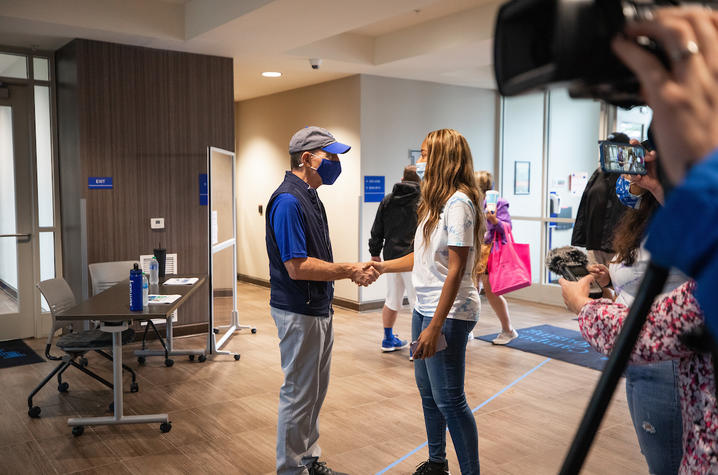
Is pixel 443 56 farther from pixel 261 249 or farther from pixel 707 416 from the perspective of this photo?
pixel 707 416

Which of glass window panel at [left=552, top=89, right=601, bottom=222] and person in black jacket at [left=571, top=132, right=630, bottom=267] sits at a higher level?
glass window panel at [left=552, top=89, right=601, bottom=222]

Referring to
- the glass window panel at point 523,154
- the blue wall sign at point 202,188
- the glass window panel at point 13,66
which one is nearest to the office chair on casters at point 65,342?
the blue wall sign at point 202,188

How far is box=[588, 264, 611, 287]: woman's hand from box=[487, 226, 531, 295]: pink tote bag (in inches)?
148

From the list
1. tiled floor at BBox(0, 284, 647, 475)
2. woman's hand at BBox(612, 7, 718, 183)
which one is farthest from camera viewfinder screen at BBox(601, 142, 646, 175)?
tiled floor at BBox(0, 284, 647, 475)

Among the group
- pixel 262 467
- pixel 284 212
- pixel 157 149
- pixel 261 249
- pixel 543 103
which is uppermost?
pixel 543 103

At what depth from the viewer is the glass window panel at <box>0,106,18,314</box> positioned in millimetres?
5566

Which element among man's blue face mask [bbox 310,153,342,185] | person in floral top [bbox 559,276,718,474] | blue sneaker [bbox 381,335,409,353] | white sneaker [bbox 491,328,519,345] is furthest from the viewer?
white sneaker [bbox 491,328,519,345]

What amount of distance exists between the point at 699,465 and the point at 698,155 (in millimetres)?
860

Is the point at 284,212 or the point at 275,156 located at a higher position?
the point at 275,156

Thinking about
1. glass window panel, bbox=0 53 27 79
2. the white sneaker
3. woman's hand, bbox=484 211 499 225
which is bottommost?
the white sneaker

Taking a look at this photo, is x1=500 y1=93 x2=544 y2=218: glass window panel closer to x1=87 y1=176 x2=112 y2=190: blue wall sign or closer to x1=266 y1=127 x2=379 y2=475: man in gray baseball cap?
x1=87 y1=176 x2=112 y2=190: blue wall sign

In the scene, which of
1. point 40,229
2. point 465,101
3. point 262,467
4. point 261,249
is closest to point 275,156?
point 261,249

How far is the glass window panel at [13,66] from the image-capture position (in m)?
5.55

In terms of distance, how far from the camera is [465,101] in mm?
7926
